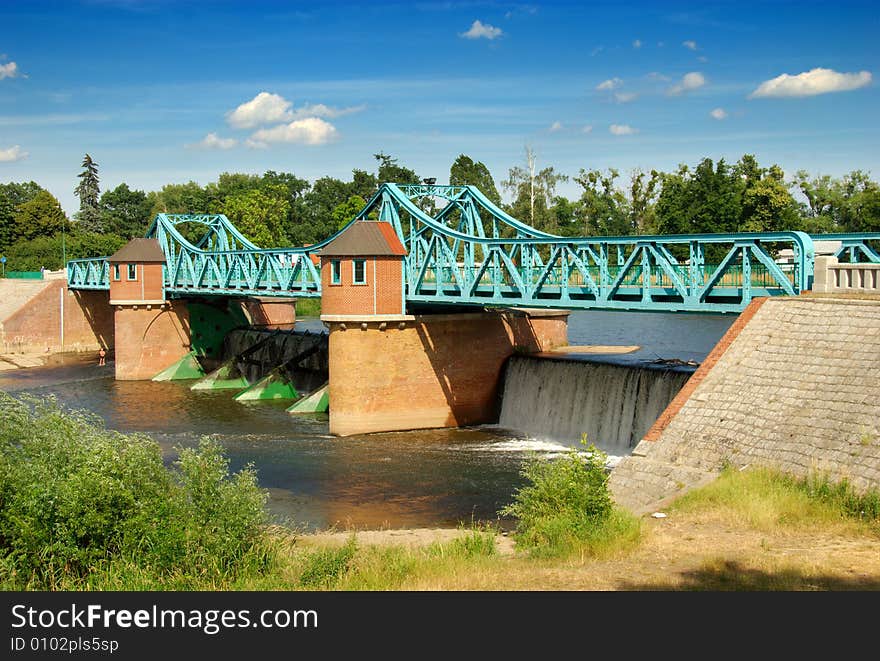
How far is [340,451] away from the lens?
31297mm

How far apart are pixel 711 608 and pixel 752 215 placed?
65327 millimetres

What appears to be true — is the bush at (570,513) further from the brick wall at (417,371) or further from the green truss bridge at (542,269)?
the brick wall at (417,371)

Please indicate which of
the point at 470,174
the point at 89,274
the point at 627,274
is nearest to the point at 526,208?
the point at 470,174

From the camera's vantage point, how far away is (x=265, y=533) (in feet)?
51.4

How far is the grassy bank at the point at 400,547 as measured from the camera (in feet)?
41.8

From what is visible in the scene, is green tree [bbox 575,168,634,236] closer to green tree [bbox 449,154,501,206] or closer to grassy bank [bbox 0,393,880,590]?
green tree [bbox 449,154,501,206]

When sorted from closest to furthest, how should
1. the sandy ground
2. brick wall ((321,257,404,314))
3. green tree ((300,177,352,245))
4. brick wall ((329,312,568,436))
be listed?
the sandy ground < brick wall ((329,312,568,436)) < brick wall ((321,257,404,314)) < green tree ((300,177,352,245))

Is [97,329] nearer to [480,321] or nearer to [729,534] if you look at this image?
[480,321]

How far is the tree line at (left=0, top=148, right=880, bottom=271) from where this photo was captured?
235 feet

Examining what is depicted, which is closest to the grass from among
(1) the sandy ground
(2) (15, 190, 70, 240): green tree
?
(2) (15, 190, 70, 240): green tree

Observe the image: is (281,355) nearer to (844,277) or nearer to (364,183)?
(844,277)

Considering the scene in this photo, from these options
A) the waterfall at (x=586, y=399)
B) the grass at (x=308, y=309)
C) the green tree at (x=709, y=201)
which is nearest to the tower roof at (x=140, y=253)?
the grass at (x=308, y=309)

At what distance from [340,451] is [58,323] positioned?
41042 millimetres

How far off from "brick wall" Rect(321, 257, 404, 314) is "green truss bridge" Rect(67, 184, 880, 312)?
2.71ft
